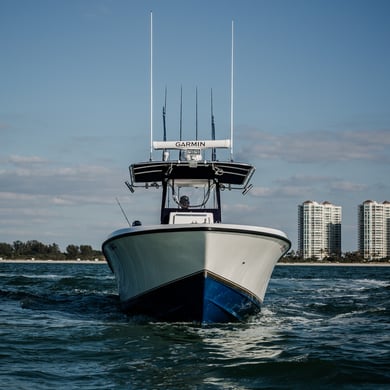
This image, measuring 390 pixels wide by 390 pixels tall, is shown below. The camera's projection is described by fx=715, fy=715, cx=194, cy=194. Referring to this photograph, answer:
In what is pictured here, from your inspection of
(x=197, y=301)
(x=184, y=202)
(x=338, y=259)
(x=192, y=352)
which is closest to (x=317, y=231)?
(x=338, y=259)

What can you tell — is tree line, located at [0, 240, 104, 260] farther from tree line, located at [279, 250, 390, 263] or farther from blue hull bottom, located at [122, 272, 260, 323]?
blue hull bottom, located at [122, 272, 260, 323]

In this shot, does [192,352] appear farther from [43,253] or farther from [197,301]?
[43,253]

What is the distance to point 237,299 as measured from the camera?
12.6 metres

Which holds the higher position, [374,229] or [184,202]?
[374,229]

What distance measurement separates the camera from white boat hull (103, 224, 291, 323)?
460 inches

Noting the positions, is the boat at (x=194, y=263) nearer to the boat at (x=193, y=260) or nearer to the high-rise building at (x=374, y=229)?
the boat at (x=193, y=260)

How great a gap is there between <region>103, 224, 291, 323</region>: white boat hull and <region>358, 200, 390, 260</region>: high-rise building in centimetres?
15292

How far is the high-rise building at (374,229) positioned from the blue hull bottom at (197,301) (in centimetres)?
15294

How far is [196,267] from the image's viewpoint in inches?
464

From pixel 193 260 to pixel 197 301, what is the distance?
790 mm

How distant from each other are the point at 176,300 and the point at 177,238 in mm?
1268

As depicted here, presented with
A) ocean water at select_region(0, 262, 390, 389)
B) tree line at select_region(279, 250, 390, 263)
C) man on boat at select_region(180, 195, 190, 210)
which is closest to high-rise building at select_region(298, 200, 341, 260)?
tree line at select_region(279, 250, 390, 263)

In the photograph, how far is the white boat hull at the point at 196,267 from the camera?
1168 centimetres

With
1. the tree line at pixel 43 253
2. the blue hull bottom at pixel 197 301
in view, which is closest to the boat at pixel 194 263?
the blue hull bottom at pixel 197 301
